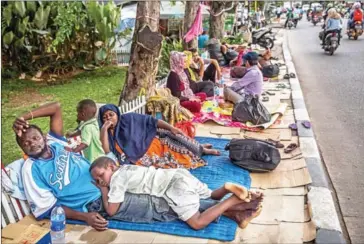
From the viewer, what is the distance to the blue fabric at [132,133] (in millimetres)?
4461

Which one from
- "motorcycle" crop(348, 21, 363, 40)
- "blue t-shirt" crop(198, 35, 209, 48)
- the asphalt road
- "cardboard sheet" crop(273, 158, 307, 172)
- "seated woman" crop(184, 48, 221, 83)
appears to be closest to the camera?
the asphalt road

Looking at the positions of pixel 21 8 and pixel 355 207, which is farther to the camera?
pixel 21 8

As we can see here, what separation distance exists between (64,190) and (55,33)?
911cm

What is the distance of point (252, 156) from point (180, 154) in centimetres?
82

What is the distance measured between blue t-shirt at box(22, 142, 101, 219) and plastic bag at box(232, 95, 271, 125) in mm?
3323

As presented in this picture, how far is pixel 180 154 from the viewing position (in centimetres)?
473

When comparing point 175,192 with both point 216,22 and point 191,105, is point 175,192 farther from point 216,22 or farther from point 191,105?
point 216,22

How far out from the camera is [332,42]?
13211 mm

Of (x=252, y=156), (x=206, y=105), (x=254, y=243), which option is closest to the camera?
(x=254, y=243)

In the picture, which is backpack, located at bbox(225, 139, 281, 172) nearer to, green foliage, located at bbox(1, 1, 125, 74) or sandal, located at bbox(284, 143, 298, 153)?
sandal, located at bbox(284, 143, 298, 153)

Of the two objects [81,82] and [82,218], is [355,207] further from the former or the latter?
[81,82]

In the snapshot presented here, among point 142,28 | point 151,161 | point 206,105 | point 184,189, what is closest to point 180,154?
point 151,161

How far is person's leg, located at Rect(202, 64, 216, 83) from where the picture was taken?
8.95 metres

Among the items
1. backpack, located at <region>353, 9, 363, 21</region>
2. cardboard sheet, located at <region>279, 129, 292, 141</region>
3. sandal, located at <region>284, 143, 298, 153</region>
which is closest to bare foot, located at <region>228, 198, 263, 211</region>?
sandal, located at <region>284, 143, 298, 153</region>
